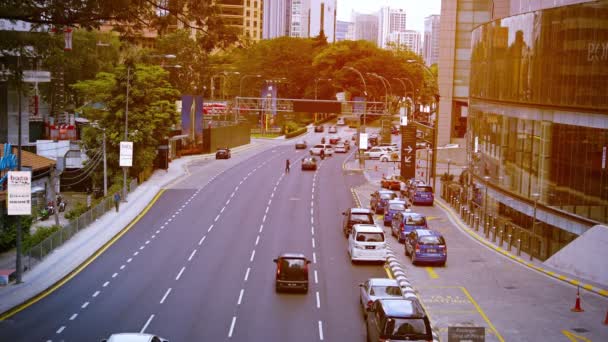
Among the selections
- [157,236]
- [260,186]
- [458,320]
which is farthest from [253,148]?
[458,320]

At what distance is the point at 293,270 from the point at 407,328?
1042 centimetres

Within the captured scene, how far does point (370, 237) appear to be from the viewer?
125 ft

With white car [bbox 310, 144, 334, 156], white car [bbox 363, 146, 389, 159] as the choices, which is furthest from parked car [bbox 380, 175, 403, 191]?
white car [bbox 310, 144, 334, 156]

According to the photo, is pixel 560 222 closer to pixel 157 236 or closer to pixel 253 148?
pixel 157 236

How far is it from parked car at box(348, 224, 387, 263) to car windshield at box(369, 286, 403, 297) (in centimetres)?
961

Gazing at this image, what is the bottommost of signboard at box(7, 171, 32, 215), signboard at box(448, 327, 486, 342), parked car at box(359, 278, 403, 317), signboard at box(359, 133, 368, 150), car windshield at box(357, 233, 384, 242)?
parked car at box(359, 278, 403, 317)

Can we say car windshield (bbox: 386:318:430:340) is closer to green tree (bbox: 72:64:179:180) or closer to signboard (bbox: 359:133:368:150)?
green tree (bbox: 72:64:179:180)

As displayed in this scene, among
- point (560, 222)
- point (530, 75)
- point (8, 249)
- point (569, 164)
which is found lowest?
point (8, 249)

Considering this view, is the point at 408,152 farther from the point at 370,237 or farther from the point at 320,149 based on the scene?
the point at 320,149

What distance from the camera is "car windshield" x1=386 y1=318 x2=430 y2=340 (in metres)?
22.1

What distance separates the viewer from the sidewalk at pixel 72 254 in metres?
32.1

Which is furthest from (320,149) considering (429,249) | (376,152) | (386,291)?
(386,291)

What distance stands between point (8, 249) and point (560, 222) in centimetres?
2908

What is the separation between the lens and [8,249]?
4334 centimetres
